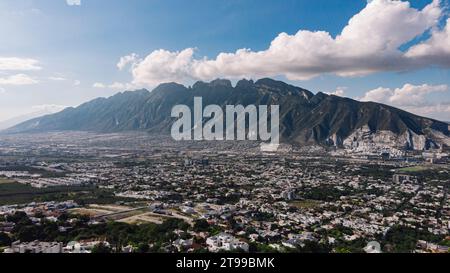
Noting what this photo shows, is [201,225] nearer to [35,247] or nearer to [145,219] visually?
[145,219]

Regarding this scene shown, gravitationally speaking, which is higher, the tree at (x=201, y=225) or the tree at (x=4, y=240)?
the tree at (x=4, y=240)

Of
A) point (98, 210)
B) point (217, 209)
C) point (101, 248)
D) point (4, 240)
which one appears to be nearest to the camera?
point (101, 248)

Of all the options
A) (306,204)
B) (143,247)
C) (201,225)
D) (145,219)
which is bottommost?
(306,204)

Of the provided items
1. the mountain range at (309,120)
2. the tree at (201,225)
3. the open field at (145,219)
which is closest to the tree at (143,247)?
the tree at (201,225)

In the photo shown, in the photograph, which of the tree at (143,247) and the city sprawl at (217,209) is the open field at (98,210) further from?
the tree at (143,247)

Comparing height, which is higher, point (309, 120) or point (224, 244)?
point (309, 120)

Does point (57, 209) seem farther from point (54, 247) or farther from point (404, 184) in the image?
point (404, 184)

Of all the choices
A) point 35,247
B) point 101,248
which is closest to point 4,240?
point 35,247

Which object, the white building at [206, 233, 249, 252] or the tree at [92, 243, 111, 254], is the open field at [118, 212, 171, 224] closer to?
the white building at [206, 233, 249, 252]

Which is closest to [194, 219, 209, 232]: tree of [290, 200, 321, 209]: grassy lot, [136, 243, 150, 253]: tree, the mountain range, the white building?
the white building
